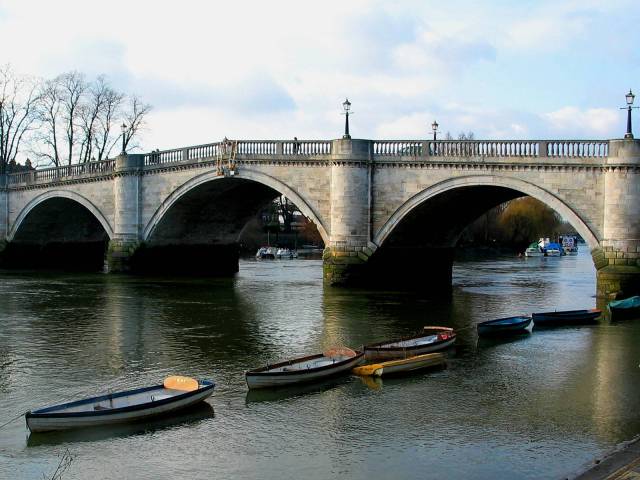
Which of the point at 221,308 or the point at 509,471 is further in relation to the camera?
the point at 221,308

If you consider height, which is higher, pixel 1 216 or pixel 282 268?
pixel 1 216

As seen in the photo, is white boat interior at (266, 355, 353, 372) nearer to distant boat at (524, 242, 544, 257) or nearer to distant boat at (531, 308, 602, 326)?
distant boat at (531, 308, 602, 326)

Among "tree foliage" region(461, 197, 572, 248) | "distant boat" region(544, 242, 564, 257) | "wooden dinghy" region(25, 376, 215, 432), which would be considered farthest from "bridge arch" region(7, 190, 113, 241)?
"distant boat" region(544, 242, 564, 257)

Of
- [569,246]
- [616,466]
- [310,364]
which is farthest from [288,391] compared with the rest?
[569,246]

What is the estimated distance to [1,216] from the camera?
48.8 metres

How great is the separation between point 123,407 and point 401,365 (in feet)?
18.8

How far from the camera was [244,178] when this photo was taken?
1299 inches

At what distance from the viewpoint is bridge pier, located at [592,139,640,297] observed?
78.8 feet

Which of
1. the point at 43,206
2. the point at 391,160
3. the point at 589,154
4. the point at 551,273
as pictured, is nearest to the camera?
the point at 589,154

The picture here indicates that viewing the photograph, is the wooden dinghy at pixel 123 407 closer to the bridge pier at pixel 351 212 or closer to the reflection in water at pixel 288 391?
the reflection in water at pixel 288 391

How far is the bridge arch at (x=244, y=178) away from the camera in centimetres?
3075

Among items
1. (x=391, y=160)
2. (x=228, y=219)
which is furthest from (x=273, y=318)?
(x=228, y=219)

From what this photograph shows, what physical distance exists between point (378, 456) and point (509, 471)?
166cm

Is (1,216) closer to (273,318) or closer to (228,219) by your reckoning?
(228,219)
